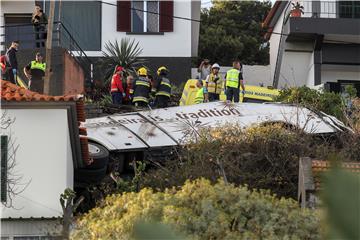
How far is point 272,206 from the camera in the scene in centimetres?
820

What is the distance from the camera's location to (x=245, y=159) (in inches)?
520

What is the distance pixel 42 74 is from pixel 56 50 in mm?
793

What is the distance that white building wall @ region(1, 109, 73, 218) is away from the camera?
11.5 m

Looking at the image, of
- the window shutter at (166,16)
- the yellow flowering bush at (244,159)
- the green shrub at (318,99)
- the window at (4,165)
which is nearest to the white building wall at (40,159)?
the window at (4,165)

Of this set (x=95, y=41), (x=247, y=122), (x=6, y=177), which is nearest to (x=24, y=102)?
(x=6, y=177)

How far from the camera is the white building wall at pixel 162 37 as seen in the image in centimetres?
2777

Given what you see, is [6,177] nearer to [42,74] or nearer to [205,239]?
[205,239]

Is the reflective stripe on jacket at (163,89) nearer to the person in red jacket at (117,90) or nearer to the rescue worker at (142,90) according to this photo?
the rescue worker at (142,90)

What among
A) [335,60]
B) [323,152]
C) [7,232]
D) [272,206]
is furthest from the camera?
[335,60]

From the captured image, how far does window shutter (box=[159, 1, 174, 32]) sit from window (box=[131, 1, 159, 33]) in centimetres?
22

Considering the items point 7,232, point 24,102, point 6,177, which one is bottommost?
point 7,232

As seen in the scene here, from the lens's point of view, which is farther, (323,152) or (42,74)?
(42,74)

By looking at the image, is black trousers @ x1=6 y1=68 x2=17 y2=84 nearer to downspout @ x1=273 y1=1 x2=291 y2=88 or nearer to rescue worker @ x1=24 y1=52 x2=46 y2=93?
rescue worker @ x1=24 y1=52 x2=46 y2=93

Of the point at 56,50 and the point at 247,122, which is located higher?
the point at 56,50
